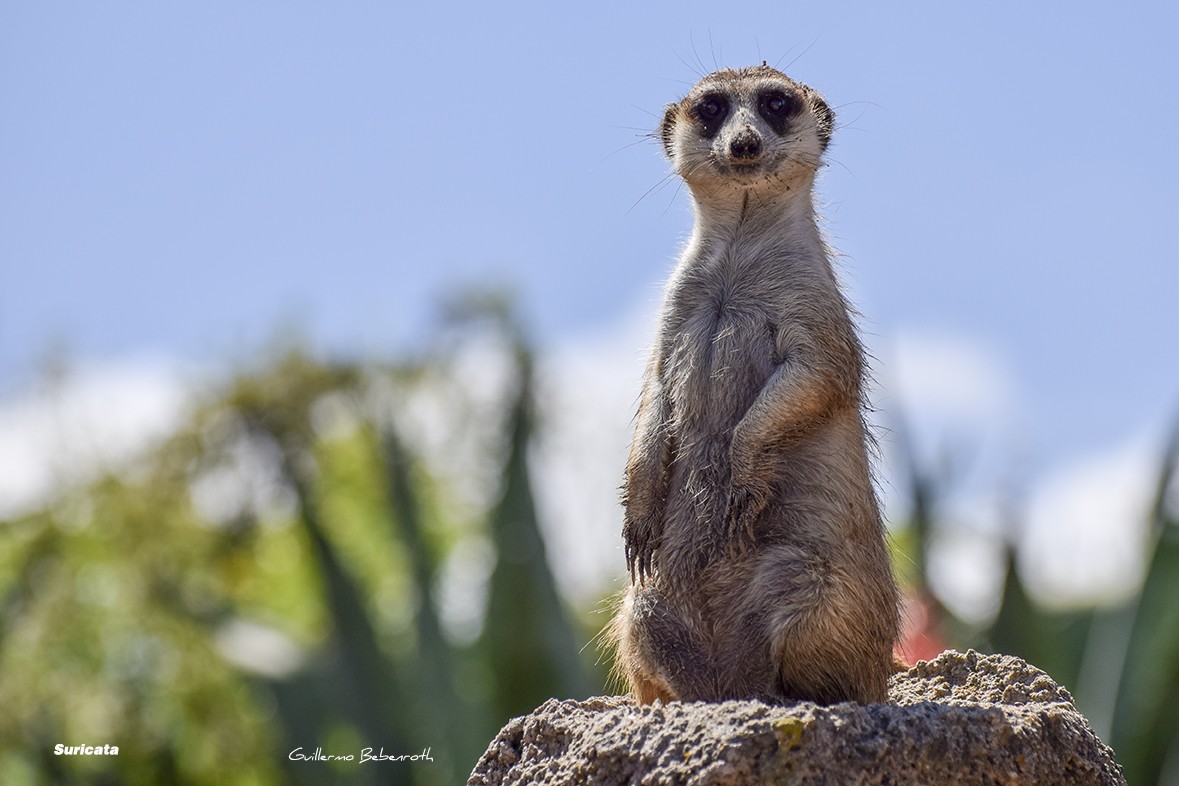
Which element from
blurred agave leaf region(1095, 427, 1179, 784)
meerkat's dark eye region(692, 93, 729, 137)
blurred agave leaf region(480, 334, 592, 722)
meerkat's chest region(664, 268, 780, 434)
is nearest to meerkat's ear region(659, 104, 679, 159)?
meerkat's dark eye region(692, 93, 729, 137)

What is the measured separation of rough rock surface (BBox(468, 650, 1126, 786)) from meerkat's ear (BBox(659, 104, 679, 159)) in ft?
6.80

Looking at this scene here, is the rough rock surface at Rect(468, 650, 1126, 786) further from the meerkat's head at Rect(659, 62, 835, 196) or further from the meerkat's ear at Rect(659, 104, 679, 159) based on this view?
the meerkat's ear at Rect(659, 104, 679, 159)

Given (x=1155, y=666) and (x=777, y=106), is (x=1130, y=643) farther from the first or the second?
(x=777, y=106)

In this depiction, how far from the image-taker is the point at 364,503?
75.9ft

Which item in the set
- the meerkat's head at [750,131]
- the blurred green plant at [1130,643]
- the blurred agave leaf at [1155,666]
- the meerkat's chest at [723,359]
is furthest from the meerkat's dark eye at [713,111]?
the blurred agave leaf at [1155,666]

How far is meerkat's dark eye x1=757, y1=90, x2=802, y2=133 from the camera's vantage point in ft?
14.8

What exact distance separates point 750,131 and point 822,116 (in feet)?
1.76

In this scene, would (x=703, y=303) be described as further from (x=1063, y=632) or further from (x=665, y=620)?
(x=1063, y=632)

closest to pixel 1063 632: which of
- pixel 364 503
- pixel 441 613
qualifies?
pixel 441 613

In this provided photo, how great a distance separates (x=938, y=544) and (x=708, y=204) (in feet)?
15.6

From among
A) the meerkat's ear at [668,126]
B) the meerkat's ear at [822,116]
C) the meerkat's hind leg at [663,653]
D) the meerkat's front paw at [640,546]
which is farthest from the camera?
the meerkat's ear at [668,126]

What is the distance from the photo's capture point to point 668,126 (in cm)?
492

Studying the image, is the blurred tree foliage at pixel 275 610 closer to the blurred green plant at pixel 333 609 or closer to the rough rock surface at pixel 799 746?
the blurred green plant at pixel 333 609

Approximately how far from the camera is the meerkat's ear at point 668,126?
4.89m
